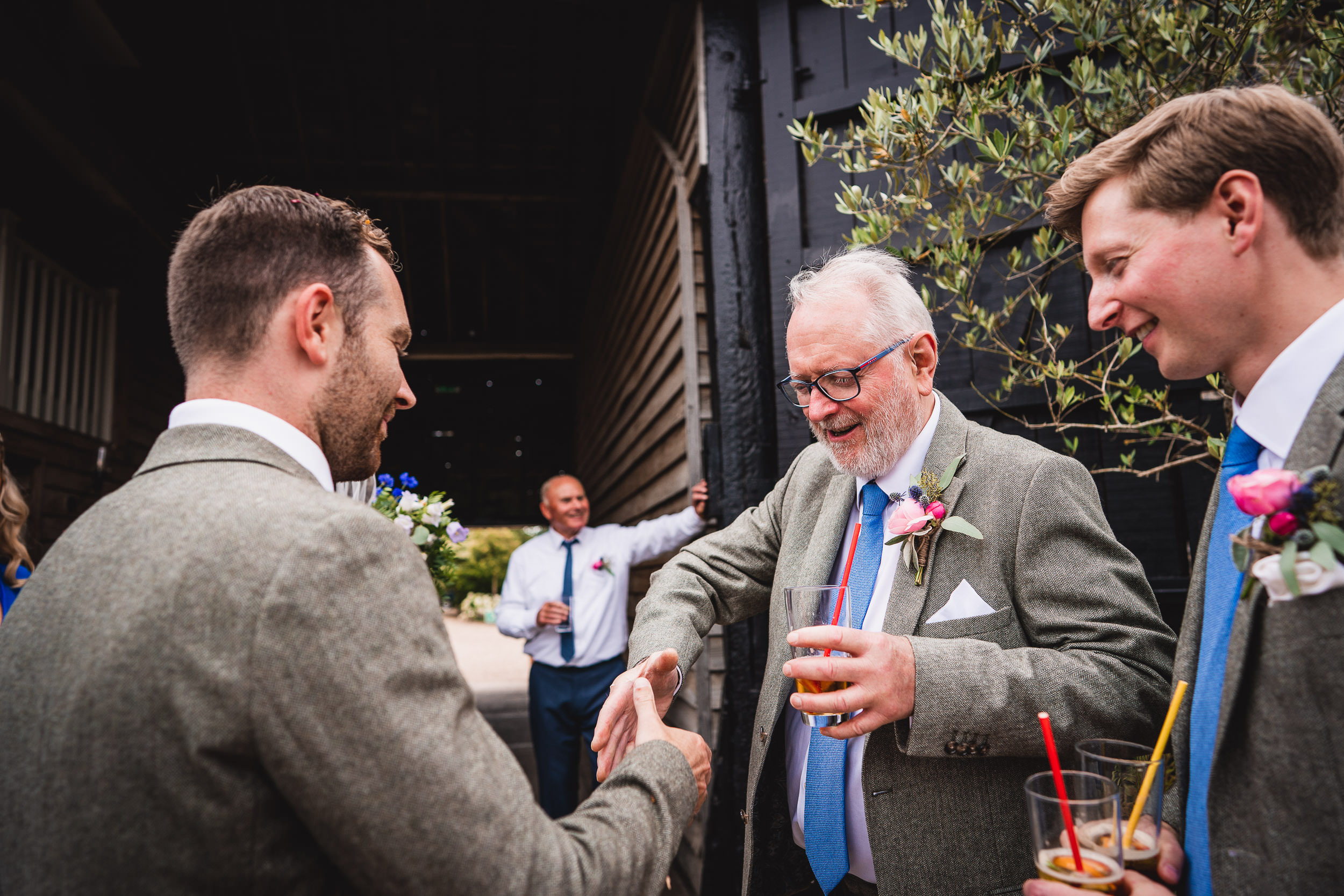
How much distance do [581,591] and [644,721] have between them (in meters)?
4.04

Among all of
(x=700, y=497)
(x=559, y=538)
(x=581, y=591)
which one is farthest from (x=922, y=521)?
(x=559, y=538)

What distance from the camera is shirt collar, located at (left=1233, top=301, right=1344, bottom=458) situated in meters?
0.98

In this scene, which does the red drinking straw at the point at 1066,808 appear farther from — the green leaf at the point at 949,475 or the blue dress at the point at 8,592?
the blue dress at the point at 8,592

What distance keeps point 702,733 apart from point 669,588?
6.37ft

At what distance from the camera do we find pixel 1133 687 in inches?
53.4

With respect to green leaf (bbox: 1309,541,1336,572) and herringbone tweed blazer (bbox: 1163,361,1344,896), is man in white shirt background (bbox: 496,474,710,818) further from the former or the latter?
green leaf (bbox: 1309,541,1336,572)

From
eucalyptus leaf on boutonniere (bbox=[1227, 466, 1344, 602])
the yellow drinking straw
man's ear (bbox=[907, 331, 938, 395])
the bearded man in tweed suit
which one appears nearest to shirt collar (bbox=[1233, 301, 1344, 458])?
eucalyptus leaf on boutonniere (bbox=[1227, 466, 1344, 602])

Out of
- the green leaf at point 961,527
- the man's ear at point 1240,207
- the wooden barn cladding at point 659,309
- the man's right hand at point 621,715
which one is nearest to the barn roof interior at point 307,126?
the wooden barn cladding at point 659,309

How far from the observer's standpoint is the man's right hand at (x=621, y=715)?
4.80ft

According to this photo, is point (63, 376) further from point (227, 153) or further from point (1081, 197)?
point (1081, 197)

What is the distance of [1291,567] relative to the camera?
0.87 m

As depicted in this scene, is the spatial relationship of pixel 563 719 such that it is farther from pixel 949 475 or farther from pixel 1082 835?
pixel 1082 835

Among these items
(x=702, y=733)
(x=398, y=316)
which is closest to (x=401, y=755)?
(x=398, y=316)

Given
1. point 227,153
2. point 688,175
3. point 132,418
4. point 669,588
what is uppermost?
point 227,153
